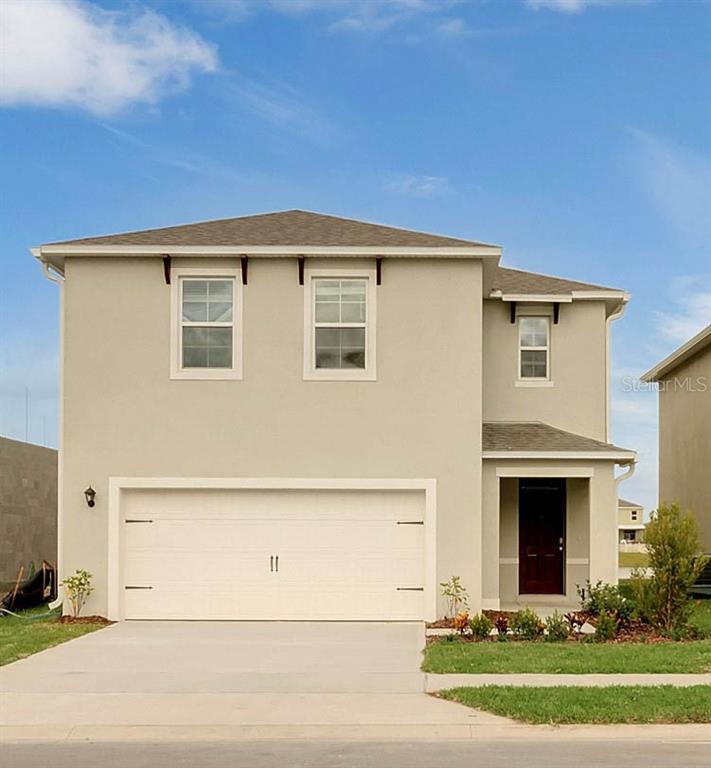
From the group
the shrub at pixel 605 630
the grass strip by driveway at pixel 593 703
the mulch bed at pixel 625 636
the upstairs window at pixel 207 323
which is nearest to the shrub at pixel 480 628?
the mulch bed at pixel 625 636

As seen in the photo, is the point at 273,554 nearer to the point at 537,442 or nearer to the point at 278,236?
the point at 537,442

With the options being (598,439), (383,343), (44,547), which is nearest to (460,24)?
(383,343)

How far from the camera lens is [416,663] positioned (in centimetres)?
1384

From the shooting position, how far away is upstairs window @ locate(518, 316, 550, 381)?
22.1 m

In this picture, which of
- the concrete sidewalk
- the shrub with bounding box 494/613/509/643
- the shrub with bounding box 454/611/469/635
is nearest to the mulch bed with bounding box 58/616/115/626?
the shrub with bounding box 454/611/469/635

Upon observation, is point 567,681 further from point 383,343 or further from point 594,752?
point 383,343

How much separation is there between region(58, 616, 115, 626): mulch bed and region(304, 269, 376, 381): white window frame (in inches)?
198

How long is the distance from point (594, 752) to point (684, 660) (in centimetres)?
458

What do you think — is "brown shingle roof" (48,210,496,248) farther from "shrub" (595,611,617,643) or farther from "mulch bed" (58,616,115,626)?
"shrub" (595,611,617,643)

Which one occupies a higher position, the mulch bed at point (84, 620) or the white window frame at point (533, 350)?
the white window frame at point (533, 350)

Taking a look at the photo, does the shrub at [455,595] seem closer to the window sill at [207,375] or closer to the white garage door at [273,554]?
the white garage door at [273,554]

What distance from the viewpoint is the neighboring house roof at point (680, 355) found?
25.6m

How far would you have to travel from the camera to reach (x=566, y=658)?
13617mm

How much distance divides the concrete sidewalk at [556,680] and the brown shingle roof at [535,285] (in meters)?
10.6
